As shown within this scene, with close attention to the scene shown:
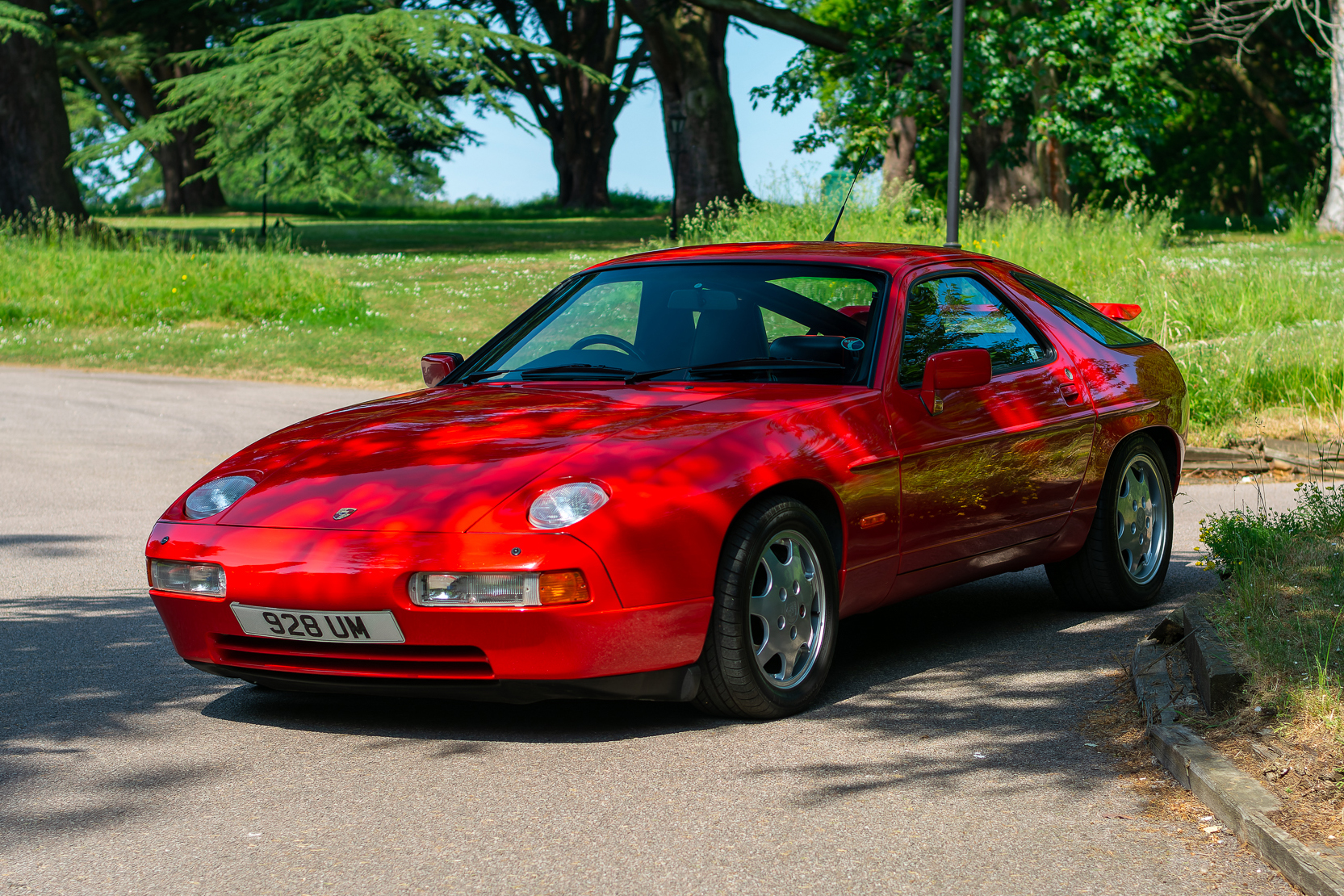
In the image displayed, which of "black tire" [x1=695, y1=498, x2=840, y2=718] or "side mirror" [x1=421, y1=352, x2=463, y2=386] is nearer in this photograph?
"black tire" [x1=695, y1=498, x2=840, y2=718]

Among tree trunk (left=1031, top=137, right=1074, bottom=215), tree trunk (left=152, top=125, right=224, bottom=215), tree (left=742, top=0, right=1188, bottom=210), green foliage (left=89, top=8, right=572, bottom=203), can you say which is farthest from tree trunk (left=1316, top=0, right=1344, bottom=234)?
tree trunk (left=152, top=125, right=224, bottom=215)

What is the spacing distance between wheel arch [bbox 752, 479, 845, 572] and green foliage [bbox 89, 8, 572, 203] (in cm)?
2378

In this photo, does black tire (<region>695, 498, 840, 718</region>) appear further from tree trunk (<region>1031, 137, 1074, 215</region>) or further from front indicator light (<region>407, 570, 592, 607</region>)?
tree trunk (<region>1031, 137, 1074, 215</region>)

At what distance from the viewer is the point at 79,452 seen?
12133mm


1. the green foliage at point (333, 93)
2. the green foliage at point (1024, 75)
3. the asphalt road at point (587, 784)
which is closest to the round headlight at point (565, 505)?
the asphalt road at point (587, 784)

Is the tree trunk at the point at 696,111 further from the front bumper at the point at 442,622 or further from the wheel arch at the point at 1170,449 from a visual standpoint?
the front bumper at the point at 442,622

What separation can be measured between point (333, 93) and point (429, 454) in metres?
25.2

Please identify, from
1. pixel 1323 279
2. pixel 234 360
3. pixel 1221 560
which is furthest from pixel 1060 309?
pixel 234 360

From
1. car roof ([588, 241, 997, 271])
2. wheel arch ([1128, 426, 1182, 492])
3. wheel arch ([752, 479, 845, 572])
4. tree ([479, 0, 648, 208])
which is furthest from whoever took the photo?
tree ([479, 0, 648, 208])

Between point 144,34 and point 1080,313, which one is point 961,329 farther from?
point 144,34

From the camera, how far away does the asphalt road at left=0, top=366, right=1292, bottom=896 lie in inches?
144

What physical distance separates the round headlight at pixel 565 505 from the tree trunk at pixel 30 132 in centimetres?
2790

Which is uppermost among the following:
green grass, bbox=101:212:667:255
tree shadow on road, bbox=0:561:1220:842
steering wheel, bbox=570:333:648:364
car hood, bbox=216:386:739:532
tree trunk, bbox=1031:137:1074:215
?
tree trunk, bbox=1031:137:1074:215

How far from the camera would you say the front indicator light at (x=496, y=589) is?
439 cm
